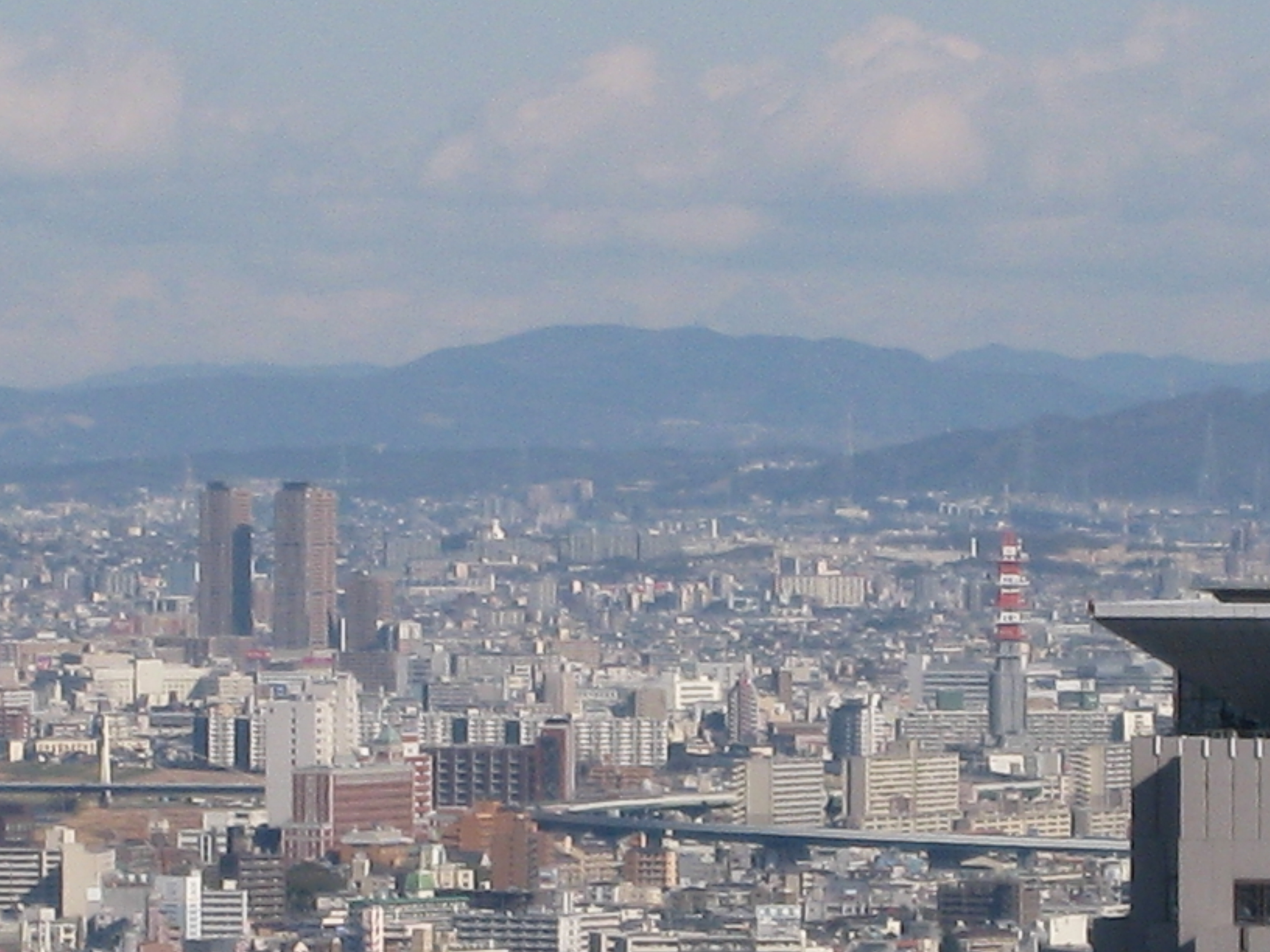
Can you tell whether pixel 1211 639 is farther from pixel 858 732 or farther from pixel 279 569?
pixel 279 569

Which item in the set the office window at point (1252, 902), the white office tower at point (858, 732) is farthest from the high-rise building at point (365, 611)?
the office window at point (1252, 902)

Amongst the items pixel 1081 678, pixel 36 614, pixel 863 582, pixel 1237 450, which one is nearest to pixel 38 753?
pixel 1081 678

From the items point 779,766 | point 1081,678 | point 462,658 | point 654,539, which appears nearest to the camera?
point 779,766

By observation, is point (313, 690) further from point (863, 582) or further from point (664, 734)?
point (863, 582)

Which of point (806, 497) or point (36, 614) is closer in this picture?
point (36, 614)

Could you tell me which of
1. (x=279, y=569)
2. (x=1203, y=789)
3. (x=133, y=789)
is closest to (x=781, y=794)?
(x=133, y=789)

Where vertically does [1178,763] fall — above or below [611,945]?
above

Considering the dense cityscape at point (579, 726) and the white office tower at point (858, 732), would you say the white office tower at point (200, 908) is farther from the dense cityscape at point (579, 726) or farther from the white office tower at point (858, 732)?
the white office tower at point (858, 732)

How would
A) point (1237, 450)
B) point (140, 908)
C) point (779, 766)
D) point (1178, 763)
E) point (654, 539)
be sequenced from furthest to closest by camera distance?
point (1237, 450) → point (654, 539) → point (779, 766) → point (140, 908) → point (1178, 763)
